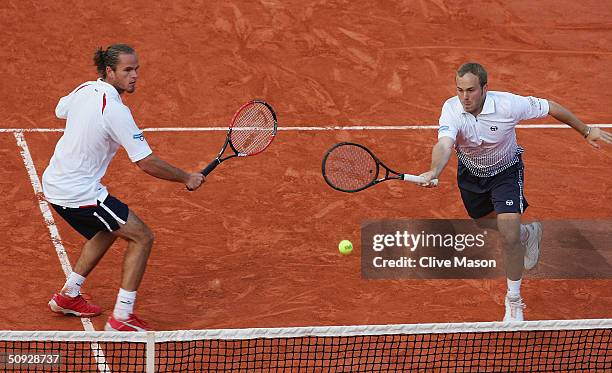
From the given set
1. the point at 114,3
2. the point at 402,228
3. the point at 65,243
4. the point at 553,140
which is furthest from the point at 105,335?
the point at 114,3

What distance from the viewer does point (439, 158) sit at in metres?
8.74

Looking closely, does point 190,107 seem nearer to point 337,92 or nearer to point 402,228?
point 337,92

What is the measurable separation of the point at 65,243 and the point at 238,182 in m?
2.07

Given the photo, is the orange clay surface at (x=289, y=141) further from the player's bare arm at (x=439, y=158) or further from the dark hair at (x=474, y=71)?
the dark hair at (x=474, y=71)

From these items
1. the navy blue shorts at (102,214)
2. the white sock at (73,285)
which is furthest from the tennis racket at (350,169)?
the white sock at (73,285)

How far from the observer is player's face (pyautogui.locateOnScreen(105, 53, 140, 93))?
29.3 ft

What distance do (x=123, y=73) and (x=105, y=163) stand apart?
75cm

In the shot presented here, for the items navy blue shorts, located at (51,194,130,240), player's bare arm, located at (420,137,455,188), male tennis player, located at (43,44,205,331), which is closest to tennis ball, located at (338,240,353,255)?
player's bare arm, located at (420,137,455,188)

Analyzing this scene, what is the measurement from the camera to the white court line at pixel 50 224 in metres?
8.74

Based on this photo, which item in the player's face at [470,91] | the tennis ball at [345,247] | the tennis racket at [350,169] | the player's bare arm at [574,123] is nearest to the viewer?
the player's face at [470,91]

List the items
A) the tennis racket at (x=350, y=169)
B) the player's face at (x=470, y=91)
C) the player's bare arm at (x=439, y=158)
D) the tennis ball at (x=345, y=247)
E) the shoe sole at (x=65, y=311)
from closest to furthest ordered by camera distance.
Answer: the player's bare arm at (x=439, y=158) → the player's face at (x=470, y=91) → the shoe sole at (x=65, y=311) → the tennis racket at (x=350, y=169) → the tennis ball at (x=345, y=247)

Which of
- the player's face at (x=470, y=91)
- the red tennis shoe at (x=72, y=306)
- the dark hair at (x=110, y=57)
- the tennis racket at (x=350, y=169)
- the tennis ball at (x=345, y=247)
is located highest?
the dark hair at (x=110, y=57)

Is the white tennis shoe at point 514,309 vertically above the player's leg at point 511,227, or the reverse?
the player's leg at point 511,227

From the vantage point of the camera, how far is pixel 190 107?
13.4 metres
